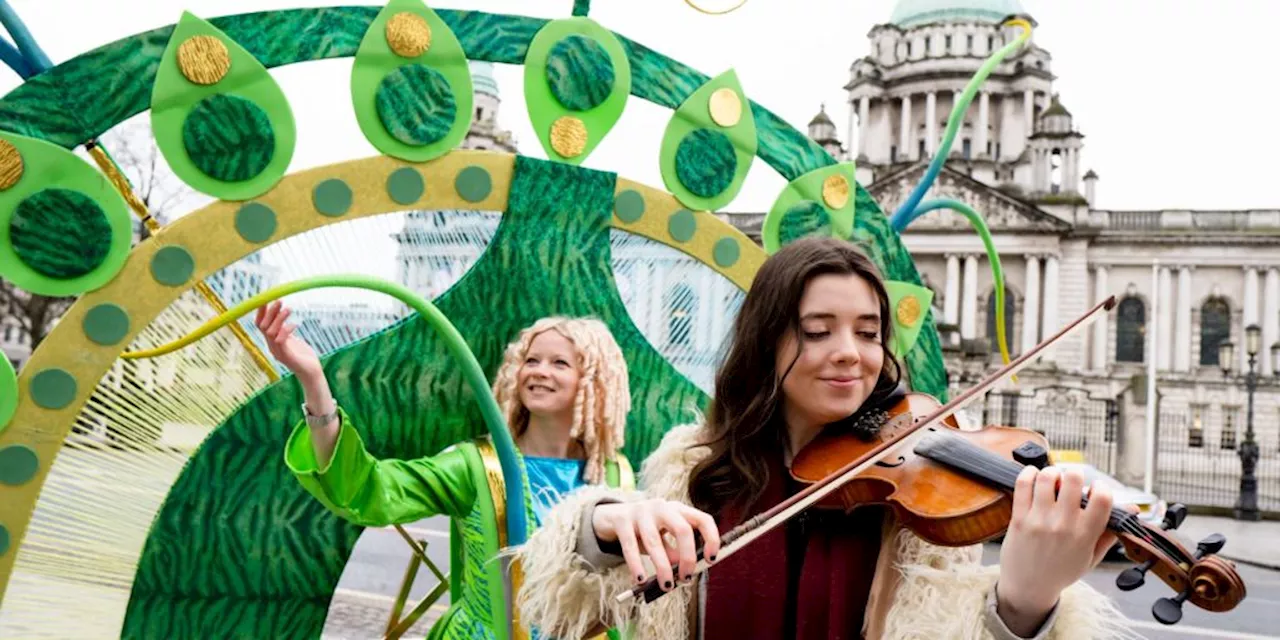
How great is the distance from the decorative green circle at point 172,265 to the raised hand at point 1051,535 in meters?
1.89

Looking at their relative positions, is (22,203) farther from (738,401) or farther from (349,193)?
(738,401)

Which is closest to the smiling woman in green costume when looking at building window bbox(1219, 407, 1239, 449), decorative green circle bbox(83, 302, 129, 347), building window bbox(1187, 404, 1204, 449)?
decorative green circle bbox(83, 302, 129, 347)

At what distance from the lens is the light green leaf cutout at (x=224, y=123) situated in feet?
7.32

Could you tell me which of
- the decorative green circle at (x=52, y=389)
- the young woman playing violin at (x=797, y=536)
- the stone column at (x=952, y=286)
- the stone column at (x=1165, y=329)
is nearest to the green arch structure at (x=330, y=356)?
the decorative green circle at (x=52, y=389)

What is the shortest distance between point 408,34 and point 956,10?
50.5m

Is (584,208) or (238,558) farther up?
(584,208)

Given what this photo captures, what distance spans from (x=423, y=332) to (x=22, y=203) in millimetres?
945

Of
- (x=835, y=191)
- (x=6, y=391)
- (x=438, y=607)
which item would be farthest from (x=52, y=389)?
(x=438, y=607)

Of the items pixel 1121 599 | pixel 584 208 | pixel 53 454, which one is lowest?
pixel 1121 599

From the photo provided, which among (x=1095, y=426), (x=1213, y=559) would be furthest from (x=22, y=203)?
(x=1095, y=426)

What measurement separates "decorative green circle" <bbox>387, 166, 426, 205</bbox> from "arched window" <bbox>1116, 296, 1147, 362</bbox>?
3932 centimetres

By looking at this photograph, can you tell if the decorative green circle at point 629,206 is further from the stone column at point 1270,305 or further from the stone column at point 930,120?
the stone column at point 930,120

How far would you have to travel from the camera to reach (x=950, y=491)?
1.54m

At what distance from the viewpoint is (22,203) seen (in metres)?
2.12
